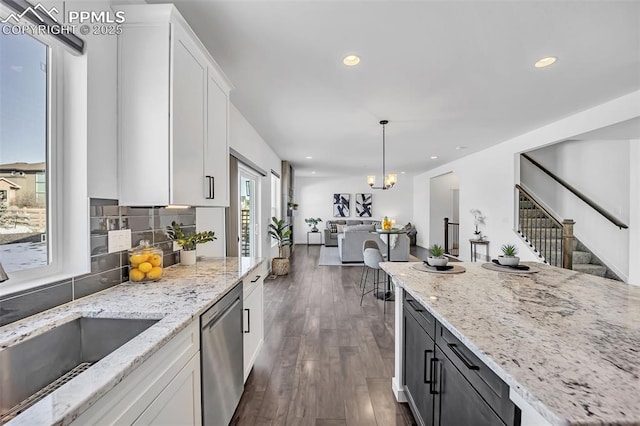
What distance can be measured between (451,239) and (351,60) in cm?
799

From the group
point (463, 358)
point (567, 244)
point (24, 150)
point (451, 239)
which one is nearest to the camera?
point (463, 358)

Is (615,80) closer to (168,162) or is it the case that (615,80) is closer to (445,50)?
(445,50)

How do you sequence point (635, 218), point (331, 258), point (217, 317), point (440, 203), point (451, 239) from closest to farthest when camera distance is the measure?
point (217, 317) → point (635, 218) → point (331, 258) → point (451, 239) → point (440, 203)

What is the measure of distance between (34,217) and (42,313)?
443 millimetres

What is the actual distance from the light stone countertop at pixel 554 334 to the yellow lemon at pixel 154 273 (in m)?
1.51

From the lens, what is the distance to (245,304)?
81.5 inches

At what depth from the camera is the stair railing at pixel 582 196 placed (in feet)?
14.4

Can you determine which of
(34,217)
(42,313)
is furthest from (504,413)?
(34,217)

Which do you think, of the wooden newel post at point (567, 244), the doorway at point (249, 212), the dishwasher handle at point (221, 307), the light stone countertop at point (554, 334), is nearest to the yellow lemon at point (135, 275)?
the dishwasher handle at point (221, 307)

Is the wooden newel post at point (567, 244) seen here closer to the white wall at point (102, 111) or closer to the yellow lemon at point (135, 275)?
the yellow lemon at point (135, 275)

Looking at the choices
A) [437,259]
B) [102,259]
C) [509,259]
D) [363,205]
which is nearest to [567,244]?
[509,259]

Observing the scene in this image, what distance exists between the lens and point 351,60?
2439 millimetres

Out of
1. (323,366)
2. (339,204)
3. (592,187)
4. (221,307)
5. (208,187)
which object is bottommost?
(323,366)

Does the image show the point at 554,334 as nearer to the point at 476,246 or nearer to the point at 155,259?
the point at 155,259
